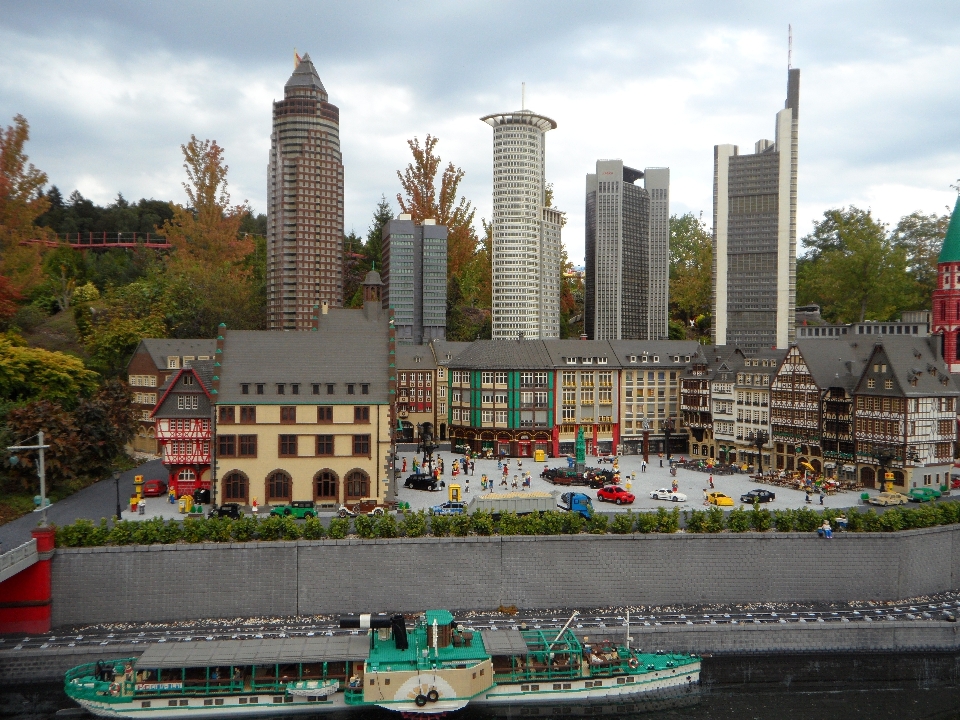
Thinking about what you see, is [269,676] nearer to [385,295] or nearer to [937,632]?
[937,632]

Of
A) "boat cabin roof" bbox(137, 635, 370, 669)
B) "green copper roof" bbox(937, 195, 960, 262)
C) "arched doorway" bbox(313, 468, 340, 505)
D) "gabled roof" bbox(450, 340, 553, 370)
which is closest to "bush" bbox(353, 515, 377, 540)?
"boat cabin roof" bbox(137, 635, 370, 669)

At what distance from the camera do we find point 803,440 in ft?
240

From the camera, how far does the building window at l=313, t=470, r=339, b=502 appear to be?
59.4 meters

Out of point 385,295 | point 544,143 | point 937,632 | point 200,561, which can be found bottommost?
point 937,632

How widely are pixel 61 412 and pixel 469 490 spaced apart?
3266cm

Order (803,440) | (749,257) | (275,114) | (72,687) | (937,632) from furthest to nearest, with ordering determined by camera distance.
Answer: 1. (275,114)
2. (749,257)
3. (803,440)
4. (937,632)
5. (72,687)

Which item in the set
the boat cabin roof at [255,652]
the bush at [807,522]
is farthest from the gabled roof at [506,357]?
the boat cabin roof at [255,652]

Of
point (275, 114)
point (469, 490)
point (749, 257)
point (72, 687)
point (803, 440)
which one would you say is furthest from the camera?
point (275, 114)

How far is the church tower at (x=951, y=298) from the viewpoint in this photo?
82688mm

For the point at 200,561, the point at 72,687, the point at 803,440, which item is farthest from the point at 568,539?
the point at 803,440

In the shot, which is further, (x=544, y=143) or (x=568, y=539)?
(x=544, y=143)

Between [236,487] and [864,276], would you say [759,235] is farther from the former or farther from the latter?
[236,487]

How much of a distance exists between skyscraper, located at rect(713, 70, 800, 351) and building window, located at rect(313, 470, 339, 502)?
208ft

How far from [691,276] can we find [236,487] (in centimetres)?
9845
